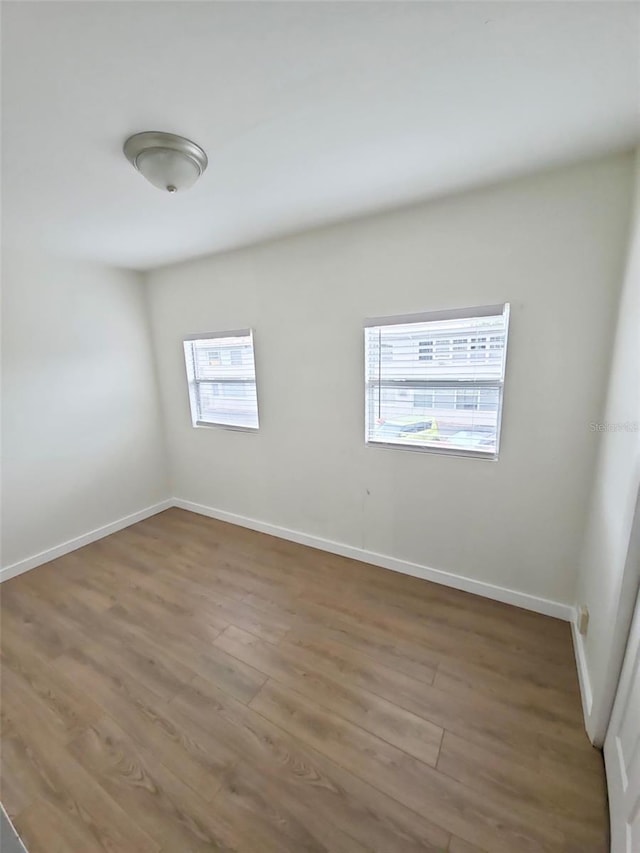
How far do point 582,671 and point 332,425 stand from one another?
1889 millimetres

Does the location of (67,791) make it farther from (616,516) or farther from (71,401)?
(71,401)


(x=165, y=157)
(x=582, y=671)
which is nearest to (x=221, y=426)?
(x=165, y=157)

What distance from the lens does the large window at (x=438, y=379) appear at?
6.37ft

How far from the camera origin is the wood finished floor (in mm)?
1129

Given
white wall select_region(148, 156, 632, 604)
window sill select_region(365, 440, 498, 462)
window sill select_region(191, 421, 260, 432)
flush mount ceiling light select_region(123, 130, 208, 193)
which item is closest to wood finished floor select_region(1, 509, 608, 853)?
white wall select_region(148, 156, 632, 604)

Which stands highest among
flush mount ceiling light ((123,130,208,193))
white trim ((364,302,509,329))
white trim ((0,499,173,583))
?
flush mount ceiling light ((123,130,208,193))

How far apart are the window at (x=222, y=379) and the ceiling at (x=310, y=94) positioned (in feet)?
3.99

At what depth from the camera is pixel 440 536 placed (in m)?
2.26

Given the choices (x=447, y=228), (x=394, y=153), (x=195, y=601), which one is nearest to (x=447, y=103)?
(x=394, y=153)

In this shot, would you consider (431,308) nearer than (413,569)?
Yes

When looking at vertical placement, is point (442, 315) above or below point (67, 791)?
above

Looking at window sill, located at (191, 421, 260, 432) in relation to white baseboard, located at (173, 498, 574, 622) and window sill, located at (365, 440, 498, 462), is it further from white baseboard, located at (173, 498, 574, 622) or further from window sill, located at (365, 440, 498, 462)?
window sill, located at (365, 440, 498, 462)

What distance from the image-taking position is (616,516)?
4.32ft

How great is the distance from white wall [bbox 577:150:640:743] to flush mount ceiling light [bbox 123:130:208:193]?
6.20 ft
